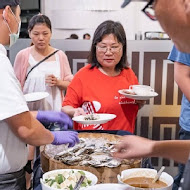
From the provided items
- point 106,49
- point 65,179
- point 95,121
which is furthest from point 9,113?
point 106,49

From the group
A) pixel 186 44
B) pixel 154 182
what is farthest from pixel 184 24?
pixel 154 182

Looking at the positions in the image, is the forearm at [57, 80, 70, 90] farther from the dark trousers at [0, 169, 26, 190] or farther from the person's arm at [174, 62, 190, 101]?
the dark trousers at [0, 169, 26, 190]

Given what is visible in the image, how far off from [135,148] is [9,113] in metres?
0.44

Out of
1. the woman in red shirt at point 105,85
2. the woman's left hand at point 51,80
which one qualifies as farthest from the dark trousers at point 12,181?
the woman's left hand at point 51,80

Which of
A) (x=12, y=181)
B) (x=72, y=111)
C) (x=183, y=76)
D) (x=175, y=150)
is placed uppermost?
(x=183, y=76)

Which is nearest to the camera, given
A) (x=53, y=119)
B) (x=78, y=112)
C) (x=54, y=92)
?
Result: (x=53, y=119)

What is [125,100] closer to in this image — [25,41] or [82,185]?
[82,185]

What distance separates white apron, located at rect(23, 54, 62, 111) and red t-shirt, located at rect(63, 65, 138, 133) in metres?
0.65

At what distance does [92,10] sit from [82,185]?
5.67m

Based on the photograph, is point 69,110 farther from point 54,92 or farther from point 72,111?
point 54,92

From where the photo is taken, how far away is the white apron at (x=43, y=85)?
2719mm

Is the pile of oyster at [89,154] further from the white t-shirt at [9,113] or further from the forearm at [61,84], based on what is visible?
the forearm at [61,84]

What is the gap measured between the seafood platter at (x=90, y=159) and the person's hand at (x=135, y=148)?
208 mm

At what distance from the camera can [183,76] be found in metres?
1.66
